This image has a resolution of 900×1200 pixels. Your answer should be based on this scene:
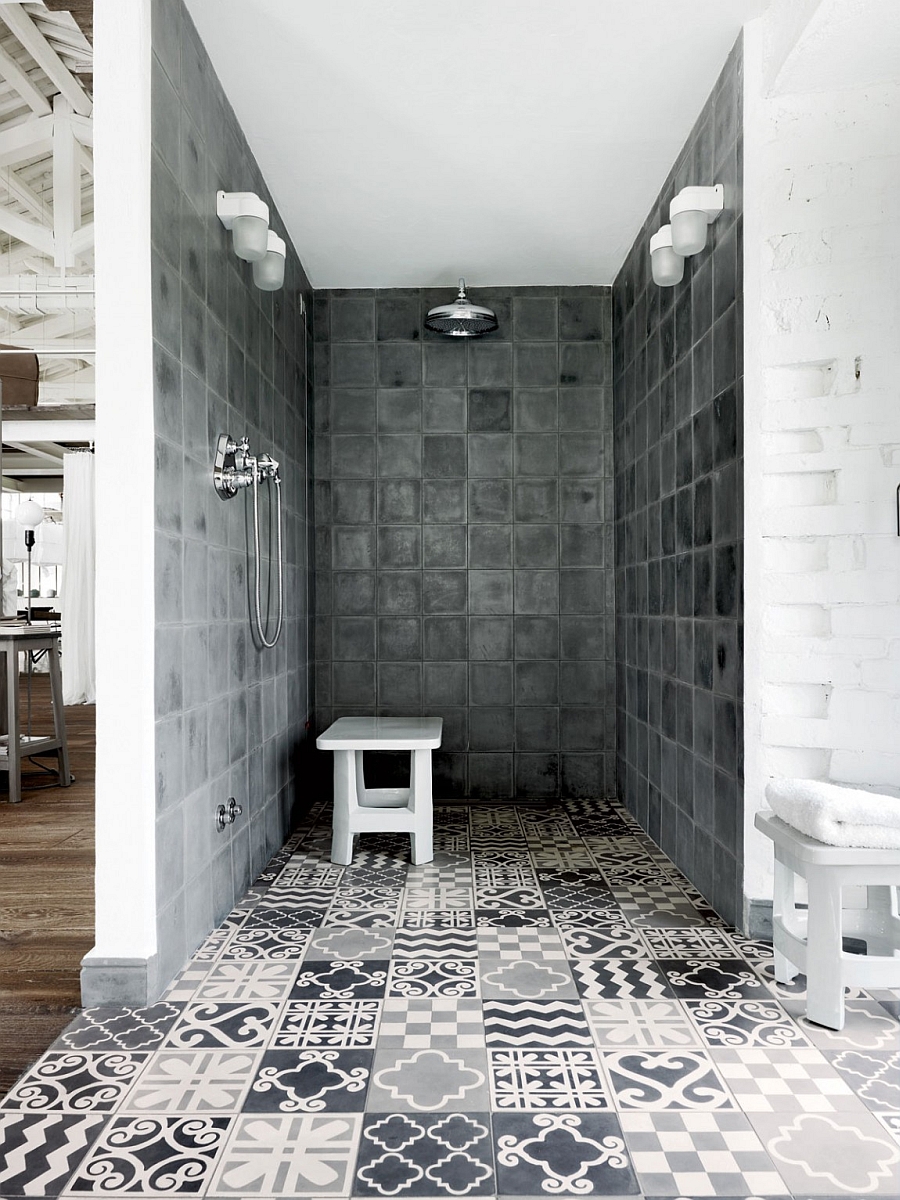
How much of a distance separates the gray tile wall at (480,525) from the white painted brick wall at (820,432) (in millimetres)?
1858

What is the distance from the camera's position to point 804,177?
2342 millimetres

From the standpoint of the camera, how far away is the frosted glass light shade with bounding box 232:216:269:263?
103 inches

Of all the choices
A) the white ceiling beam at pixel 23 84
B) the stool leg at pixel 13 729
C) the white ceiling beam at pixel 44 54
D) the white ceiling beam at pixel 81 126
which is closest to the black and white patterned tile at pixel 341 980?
the stool leg at pixel 13 729

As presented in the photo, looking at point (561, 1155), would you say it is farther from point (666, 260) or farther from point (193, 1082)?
point (666, 260)

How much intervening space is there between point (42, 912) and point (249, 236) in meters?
2.08

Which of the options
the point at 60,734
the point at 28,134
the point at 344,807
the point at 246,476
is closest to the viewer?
the point at 246,476

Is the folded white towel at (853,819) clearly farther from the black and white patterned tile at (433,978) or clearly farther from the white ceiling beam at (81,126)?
the white ceiling beam at (81,126)

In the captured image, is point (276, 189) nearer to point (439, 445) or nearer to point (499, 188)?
point (499, 188)

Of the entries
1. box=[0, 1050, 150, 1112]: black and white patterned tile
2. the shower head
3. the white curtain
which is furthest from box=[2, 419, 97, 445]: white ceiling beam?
box=[0, 1050, 150, 1112]: black and white patterned tile

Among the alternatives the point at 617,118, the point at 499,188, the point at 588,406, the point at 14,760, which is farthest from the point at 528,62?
the point at 14,760

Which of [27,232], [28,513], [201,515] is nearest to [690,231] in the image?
[201,515]

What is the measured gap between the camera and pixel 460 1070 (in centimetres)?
172

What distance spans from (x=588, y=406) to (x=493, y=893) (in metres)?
2.37

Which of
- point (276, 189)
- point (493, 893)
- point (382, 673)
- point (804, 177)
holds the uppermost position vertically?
point (276, 189)
